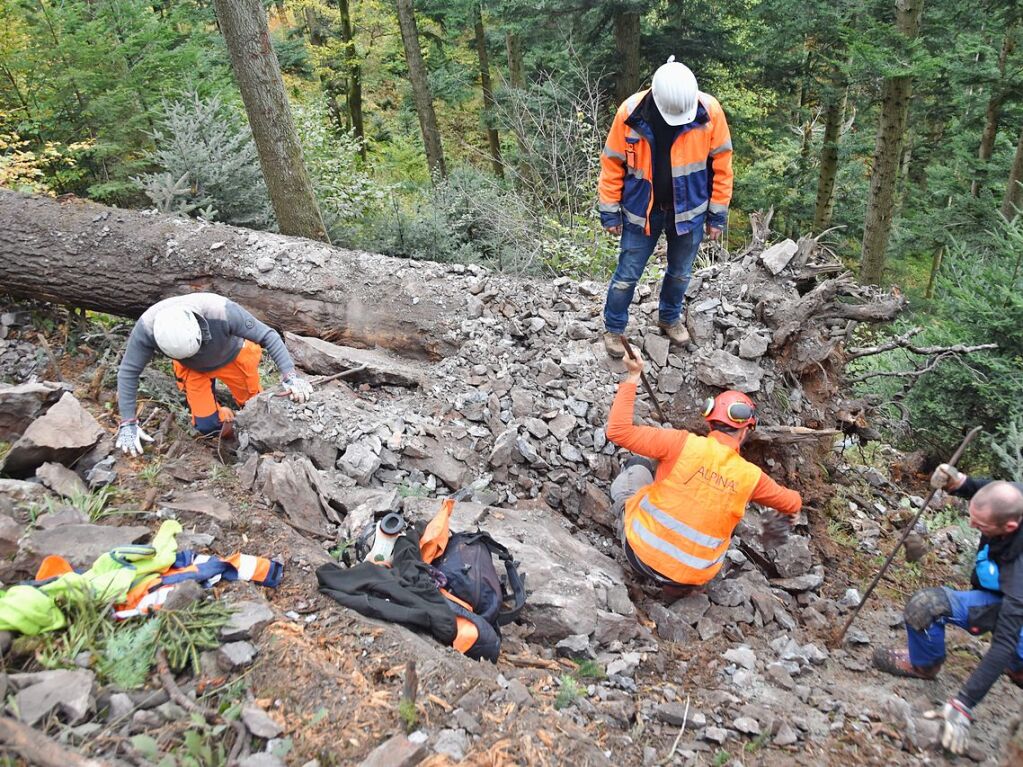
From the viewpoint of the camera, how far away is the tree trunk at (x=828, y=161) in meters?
11.8

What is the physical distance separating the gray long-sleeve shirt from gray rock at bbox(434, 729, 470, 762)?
2897 millimetres

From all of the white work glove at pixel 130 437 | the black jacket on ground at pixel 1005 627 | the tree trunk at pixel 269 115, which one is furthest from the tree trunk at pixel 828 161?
the white work glove at pixel 130 437

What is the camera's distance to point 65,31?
7.82 metres

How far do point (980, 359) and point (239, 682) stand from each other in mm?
6939

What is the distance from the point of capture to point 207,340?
4465 mm

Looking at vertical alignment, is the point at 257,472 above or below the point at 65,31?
below

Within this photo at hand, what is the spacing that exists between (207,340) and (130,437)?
81 centimetres

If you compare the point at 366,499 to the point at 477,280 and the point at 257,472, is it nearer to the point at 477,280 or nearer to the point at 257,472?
the point at 257,472

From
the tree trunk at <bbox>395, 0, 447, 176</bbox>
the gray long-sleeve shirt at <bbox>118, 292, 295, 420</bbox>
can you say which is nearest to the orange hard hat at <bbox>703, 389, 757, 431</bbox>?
the gray long-sleeve shirt at <bbox>118, 292, 295, 420</bbox>

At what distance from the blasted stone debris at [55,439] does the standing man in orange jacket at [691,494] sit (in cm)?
320

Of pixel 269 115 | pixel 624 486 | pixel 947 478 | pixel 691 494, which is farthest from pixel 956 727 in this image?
pixel 269 115

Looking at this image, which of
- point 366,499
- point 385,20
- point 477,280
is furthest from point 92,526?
point 385,20

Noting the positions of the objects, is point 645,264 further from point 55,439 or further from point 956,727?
point 55,439

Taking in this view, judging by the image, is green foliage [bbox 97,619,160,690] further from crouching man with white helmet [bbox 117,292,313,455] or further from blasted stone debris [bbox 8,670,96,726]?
crouching man with white helmet [bbox 117,292,313,455]
